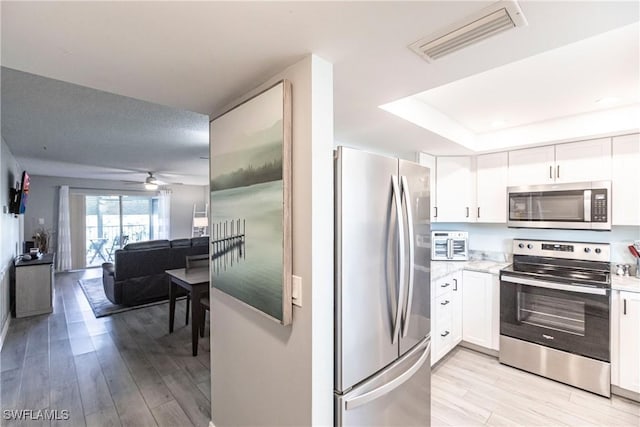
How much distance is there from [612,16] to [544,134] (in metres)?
2.12

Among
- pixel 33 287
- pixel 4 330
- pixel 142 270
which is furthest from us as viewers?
pixel 142 270

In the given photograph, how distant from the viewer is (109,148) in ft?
13.5

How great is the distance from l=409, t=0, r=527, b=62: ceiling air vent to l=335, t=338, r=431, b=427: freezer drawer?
5.17 feet

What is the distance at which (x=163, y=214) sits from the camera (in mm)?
8539

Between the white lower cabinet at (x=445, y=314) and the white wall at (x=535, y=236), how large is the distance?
30.0 inches

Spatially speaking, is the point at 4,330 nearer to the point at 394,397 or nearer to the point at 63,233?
the point at 63,233

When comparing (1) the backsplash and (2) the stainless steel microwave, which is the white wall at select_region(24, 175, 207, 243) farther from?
(2) the stainless steel microwave

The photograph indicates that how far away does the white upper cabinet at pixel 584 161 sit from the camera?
2.69 m

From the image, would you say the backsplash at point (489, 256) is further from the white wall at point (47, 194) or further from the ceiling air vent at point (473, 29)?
the white wall at point (47, 194)

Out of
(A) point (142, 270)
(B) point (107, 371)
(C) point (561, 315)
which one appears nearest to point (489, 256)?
(C) point (561, 315)

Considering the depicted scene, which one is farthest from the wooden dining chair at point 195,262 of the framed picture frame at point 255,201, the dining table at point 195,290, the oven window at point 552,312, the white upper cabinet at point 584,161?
the white upper cabinet at point 584,161

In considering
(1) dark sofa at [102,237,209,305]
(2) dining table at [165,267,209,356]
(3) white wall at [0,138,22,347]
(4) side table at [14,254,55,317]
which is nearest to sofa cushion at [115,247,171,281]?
(1) dark sofa at [102,237,209,305]

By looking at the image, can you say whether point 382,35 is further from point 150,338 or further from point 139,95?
point 150,338

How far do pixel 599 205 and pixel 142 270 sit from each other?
19.0ft
